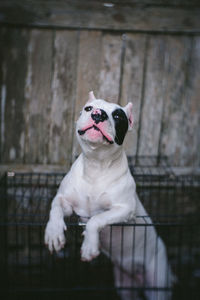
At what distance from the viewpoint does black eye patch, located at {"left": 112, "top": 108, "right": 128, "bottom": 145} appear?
138cm

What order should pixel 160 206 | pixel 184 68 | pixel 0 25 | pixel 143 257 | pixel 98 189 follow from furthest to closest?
pixel 160 206
pixel 184 68
pixel 0 25
pixel 143 257
pixel 98 189

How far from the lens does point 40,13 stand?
2.00 meters

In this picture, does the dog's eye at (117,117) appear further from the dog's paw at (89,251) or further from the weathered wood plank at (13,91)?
the weathered wood plank at (13,91)

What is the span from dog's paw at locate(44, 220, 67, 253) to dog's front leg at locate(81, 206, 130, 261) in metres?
0.09

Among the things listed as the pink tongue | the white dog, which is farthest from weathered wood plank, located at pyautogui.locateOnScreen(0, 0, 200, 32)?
the pink tongue

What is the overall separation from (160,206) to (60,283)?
0.87m

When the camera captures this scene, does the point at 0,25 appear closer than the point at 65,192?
No

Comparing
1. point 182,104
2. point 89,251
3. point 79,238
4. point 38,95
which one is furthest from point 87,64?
point 89,251

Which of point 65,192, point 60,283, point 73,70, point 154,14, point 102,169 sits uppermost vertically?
point 154,14

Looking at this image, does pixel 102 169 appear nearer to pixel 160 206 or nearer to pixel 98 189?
pixel 98 189

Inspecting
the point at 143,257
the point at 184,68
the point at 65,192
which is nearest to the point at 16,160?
the point at 65,192

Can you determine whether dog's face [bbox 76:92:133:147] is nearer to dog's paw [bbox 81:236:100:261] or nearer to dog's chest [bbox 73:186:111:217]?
dog's chest [bbox 73:186:111:217]

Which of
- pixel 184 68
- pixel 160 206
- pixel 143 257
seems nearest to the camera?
pixel 143 257

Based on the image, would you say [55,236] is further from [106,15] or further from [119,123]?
[106,15]
